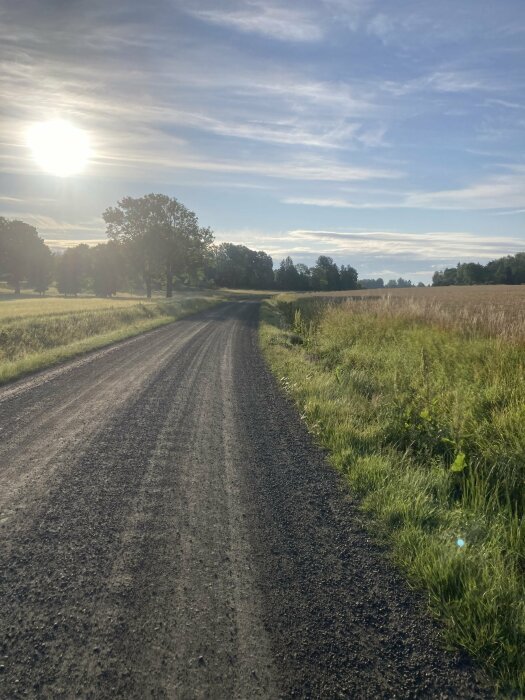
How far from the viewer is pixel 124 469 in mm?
5086

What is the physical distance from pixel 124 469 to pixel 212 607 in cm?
253

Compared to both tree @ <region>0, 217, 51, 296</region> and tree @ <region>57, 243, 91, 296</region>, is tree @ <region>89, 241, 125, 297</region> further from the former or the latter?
tree @ <region>0, 217, 51, 296</region>

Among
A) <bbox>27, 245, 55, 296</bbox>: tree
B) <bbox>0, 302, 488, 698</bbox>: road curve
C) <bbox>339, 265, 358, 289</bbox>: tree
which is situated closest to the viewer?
<bbox>0, 302, 488, 698</bbox>: road curve

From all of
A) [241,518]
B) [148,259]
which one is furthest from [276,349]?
[148,259]

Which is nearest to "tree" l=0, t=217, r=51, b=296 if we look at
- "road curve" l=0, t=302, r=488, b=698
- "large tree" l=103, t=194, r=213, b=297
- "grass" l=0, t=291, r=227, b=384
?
"large tree" l=103, t=194, r=213, b=297

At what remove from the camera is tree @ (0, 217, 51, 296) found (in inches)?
2785

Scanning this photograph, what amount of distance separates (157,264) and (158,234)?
3.57 meters

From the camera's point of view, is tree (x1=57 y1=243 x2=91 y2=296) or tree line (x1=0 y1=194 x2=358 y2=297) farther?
tree (x1=57 y1=243 x2=91 y2=296)

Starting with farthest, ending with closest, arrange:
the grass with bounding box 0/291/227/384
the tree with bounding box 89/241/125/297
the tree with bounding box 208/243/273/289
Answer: the tree with bounding box 208/243/273/289 → the tree with bounding box 89/241/125/297 → the grass with bounding box 0/291/227/384

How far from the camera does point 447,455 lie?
5727 millimetres

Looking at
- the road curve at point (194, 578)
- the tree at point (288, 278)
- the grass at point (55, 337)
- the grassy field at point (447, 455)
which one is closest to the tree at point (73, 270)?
the tree at point (288, 278)

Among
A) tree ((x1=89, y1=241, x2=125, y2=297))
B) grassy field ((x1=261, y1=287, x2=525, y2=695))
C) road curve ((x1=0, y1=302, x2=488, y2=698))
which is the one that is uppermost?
tree ((x1=89, y1=241, x2=125, y2=297))

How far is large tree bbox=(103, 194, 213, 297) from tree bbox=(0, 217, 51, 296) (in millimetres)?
27419

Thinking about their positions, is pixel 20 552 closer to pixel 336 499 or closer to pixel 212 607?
pixel 212 607
